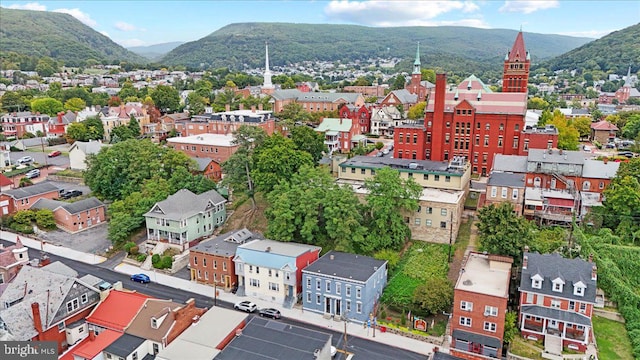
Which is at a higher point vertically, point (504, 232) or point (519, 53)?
point (519, 53)

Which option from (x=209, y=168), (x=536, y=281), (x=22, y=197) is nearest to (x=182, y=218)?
(x=209, y=168)

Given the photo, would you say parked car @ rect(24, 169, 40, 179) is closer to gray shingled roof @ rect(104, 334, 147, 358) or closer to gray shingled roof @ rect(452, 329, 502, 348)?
gray shingled roof @ rect(104, 334, 147, 358)

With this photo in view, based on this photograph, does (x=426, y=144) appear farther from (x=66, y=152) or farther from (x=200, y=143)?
(x=66, y=152)

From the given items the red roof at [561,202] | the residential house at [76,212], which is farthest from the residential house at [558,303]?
the residential house at [76,212]

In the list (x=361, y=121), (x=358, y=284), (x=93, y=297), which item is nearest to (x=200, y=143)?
(x=361, y=121)

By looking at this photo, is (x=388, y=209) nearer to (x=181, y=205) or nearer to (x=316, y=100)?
(x=181, y=205)

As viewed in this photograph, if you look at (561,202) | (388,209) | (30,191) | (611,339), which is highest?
(561,202)
